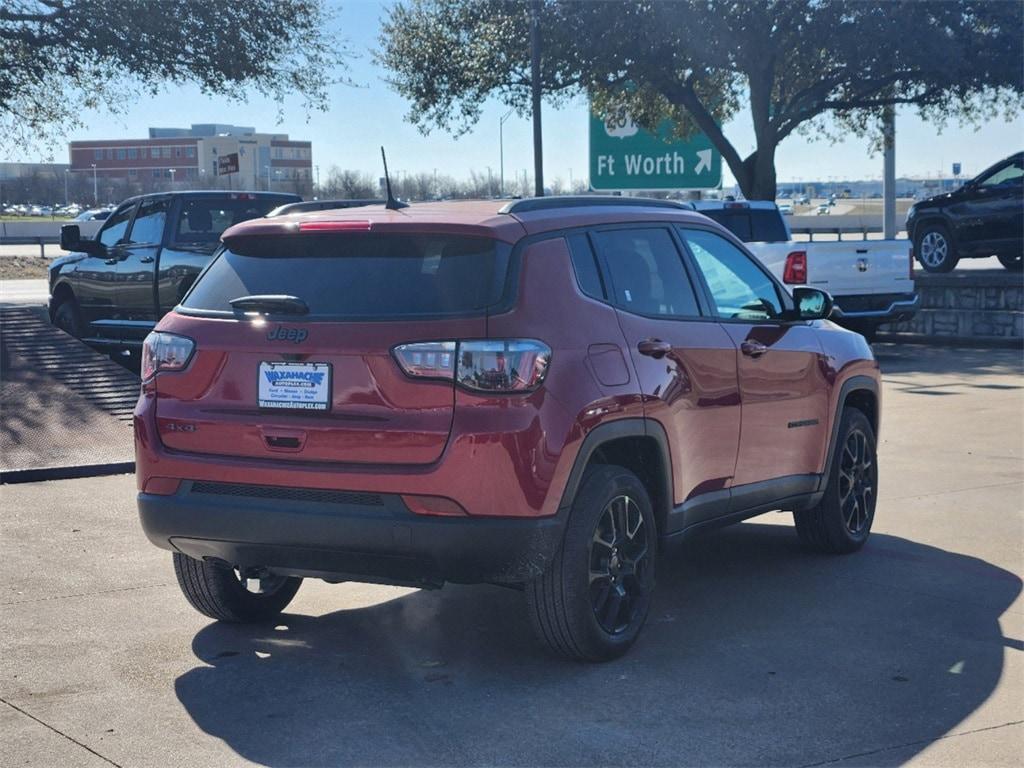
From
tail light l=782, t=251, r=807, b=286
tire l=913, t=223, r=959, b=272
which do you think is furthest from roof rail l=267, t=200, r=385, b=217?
tire l=913, t=223, r=959, b=272

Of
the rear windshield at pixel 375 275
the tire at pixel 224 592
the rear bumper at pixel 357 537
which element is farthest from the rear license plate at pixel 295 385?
the tire at pixel 224 592

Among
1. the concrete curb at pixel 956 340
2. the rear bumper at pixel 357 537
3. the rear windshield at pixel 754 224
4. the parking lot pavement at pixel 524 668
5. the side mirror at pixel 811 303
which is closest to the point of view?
the parking lot pavement at pixel 524 668

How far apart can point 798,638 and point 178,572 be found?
260 cm

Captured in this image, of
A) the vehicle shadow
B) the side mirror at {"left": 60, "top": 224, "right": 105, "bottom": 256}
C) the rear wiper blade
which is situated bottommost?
the vehicle shadow

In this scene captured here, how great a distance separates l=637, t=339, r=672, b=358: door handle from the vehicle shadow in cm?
118

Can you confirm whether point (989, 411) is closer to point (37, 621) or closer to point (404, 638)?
point (404, 638)

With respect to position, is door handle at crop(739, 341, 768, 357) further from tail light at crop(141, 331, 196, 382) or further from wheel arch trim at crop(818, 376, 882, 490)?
tail light at crop(141, 331, 196, 382)

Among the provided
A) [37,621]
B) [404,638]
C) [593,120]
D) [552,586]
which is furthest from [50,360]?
[593,120]

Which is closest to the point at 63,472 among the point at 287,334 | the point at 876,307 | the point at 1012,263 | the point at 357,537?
the point at 287,334

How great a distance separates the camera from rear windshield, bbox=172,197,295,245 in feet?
47.0

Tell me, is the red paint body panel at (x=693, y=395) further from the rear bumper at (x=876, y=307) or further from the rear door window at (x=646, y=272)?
the rear bumper at (x=876, y=307)

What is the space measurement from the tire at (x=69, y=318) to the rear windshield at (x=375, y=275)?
10.6 meters

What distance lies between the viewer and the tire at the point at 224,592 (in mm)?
5941

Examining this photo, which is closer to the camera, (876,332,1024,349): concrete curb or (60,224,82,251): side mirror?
(60,224,82,251): side mirror
